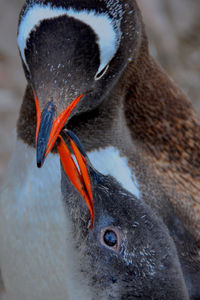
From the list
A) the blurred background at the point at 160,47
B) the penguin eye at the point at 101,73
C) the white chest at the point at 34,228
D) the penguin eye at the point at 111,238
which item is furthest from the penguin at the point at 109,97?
the blurred background at the point at 160,47

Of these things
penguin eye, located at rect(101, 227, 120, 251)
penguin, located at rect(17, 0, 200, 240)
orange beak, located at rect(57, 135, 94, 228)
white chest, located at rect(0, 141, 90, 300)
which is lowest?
white chest, located at rect(0, 141, 90, 300)

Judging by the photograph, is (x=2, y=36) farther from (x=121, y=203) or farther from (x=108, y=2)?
(x=121, y=203)

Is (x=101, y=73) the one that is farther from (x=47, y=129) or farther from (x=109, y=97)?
(x=47, y=129)

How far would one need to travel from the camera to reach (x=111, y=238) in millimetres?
1522

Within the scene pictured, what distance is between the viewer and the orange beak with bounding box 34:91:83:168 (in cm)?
152

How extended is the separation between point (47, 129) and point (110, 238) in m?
0.32

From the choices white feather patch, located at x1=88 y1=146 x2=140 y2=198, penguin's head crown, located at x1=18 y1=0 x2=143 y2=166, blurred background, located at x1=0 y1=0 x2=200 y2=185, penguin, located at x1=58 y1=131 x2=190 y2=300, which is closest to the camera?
penguin, located at x1=58 y1=131 x2=190 y2=300

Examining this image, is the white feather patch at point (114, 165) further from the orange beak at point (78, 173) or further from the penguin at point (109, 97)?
the orange beak at point (78, 173)

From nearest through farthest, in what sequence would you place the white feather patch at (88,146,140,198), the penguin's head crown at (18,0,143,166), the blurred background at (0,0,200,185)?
the penguin's head crown at (18,0,143,166) → the white feather patch at (88,146,140,198) → the blurred background at (0,0,200,185)

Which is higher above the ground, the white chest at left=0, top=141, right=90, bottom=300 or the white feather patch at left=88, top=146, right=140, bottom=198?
the white feather patch at left=88, top=146, right=140, bottom=198

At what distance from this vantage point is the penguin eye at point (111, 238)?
4.98 feet

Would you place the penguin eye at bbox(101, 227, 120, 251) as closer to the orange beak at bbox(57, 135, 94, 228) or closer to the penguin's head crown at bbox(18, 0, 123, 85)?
the orange beak at bbox(57, 135, 94, 228)

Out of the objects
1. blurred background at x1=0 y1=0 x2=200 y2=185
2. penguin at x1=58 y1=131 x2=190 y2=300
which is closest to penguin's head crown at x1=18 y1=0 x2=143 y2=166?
penguin at x1=58 y1=131 x2=190 y2=300

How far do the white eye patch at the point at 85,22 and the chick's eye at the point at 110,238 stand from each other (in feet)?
1.58
